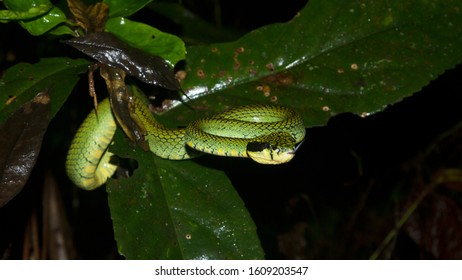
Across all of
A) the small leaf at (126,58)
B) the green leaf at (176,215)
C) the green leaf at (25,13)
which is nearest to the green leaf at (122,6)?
the small leaf at (126,58)

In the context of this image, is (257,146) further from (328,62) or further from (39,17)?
(39,17)

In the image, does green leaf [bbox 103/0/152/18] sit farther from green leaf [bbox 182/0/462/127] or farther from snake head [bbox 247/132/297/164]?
snake head [bbox 247/132/297/164]

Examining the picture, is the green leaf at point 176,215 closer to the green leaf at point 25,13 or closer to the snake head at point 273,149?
the snake head at point 273,149

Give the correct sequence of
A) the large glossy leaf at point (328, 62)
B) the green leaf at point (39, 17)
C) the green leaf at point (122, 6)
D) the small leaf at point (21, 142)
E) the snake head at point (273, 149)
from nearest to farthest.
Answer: the small leaf at point (21, 142) < the green leaf at point (39, 17) < the green leaf at point (122, 6) < the snake head at point (273, 149) < the large glossy leaf at point (328, 62)

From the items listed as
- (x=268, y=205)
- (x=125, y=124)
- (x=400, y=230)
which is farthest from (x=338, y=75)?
(x=400, y=230)

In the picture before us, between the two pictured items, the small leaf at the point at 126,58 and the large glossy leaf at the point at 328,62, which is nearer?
the small leaf at the point at 126,58

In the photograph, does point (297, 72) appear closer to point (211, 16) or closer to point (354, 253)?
point (211, 16)

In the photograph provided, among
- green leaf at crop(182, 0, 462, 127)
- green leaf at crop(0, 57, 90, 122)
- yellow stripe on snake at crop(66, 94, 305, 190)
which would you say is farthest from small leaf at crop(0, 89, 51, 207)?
green leaf at crop(182, 0, 462, 127)

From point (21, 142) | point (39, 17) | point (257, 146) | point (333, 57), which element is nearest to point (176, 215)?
point (257, 146)
